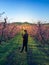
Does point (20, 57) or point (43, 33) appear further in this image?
point (43, 33)

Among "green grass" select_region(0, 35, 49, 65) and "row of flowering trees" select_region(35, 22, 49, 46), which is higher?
"row of flowering trees" select_region(35, 22, 49, 46)

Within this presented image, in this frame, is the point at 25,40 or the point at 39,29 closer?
the point at 25,40

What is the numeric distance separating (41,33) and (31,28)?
11.1m

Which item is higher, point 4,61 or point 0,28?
point 0,28

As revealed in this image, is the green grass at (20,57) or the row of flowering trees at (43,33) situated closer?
the green grass at (20,57)

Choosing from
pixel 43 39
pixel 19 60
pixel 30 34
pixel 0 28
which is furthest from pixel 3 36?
pixel 19 60

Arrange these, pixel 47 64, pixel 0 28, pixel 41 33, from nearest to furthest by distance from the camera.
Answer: pixel 47 64 < pixel 0 28 < pixel 41 33

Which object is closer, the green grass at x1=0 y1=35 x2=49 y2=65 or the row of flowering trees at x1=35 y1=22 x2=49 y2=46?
the green grass at x1=0 y1=35 x2=49 y2=65

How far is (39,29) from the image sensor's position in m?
37.3

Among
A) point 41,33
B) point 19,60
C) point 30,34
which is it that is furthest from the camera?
point 30,34

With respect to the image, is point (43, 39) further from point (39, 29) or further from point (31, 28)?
point (31, 28)

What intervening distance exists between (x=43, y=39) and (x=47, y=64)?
18.1 m

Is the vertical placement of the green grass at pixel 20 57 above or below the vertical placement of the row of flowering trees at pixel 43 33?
below

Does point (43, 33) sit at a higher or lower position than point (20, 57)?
higher
